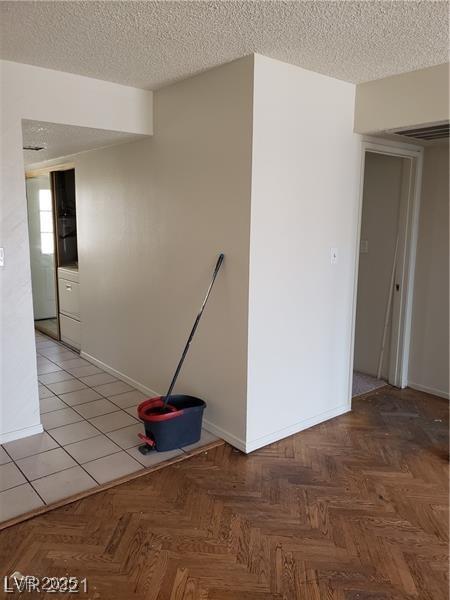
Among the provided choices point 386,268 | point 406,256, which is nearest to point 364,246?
point 386,268

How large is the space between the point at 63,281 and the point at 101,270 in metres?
1.01

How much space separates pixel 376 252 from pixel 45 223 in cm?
399

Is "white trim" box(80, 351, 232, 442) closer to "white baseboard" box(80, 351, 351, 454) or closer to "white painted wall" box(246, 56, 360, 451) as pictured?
"white baseboard" box(80, 351, 351, 454)

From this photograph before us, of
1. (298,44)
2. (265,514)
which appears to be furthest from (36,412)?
(298,44)

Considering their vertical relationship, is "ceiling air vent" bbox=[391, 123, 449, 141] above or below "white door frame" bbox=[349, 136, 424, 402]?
above

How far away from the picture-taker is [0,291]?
284cm

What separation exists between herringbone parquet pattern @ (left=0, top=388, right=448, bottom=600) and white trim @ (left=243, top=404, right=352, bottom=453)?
6cm

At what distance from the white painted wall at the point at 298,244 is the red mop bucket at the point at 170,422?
0.34 m

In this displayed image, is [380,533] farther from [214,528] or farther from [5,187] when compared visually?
[5,187]

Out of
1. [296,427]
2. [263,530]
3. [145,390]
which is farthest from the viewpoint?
[145,390]

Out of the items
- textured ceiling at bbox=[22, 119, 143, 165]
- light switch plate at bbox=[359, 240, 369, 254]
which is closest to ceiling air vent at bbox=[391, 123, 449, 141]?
light switch plate at bbox=[359, 240, 369, 254]

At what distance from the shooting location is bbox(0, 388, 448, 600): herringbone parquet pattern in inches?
74.9

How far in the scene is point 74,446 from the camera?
2.95 metres

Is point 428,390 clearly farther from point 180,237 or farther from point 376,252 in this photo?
point 180,237
